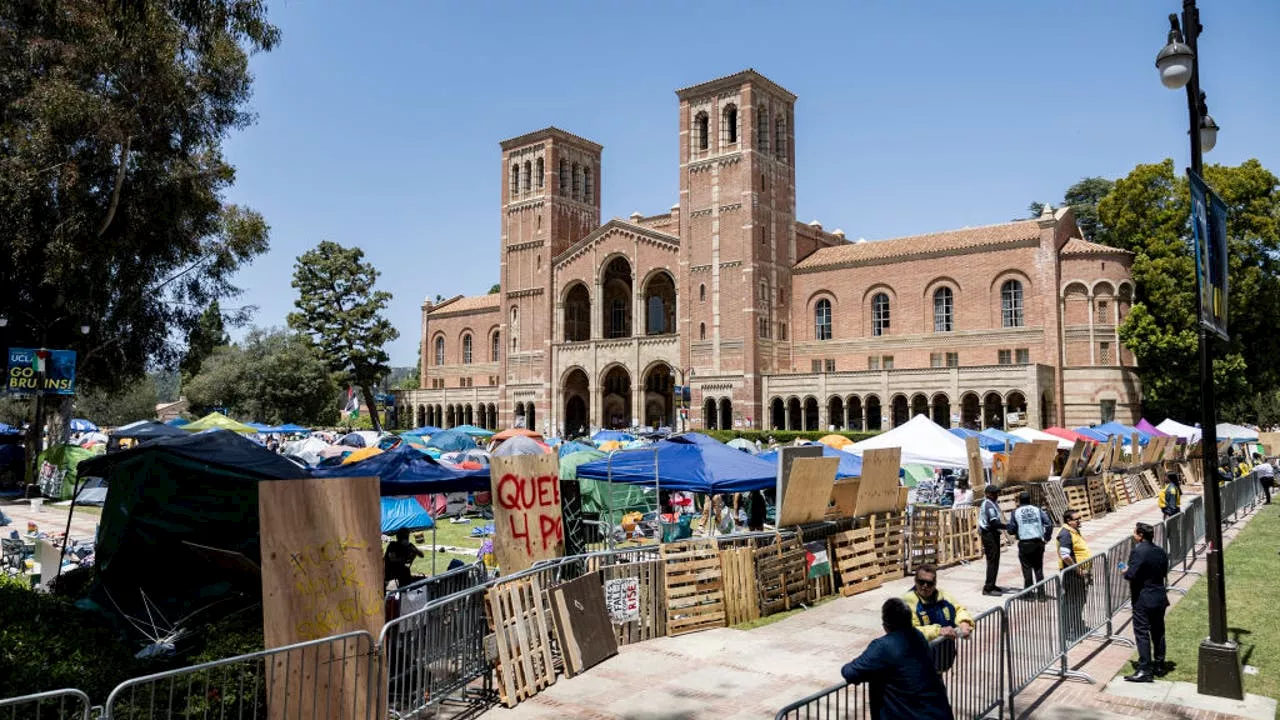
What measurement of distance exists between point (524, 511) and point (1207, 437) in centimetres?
670

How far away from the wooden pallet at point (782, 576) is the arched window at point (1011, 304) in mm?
36651

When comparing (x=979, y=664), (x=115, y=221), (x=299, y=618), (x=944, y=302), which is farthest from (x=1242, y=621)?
(x=944, y=302)

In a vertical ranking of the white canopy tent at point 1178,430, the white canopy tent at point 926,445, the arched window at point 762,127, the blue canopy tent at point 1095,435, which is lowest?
the white canopy tent at point 1178,430

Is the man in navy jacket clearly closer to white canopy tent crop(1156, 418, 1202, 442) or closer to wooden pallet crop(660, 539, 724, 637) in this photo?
wooden pallet crop(660, 539, 724, 637)

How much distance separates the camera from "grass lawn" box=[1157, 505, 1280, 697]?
8.65 metres

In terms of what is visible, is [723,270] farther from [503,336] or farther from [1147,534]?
[1147,534]

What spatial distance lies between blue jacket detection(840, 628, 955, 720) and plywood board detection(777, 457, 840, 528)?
6.61 metres

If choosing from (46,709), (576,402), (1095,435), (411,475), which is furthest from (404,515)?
(576,402)

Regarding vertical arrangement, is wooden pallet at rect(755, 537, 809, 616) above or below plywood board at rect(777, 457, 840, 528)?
below

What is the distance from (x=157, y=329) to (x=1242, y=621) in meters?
31.9

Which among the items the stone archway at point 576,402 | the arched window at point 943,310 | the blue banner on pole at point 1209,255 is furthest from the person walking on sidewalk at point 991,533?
the stone archway at point 576,402

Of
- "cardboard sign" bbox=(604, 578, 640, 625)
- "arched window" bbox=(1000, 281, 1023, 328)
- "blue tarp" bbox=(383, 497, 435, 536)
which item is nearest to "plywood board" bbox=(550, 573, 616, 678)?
"cardboard sign" bbox=(604, 578, 640, 625)

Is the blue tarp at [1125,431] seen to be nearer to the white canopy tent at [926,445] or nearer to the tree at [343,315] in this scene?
the white canopy tent at [926,445]

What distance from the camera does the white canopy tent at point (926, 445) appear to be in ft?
62.1
